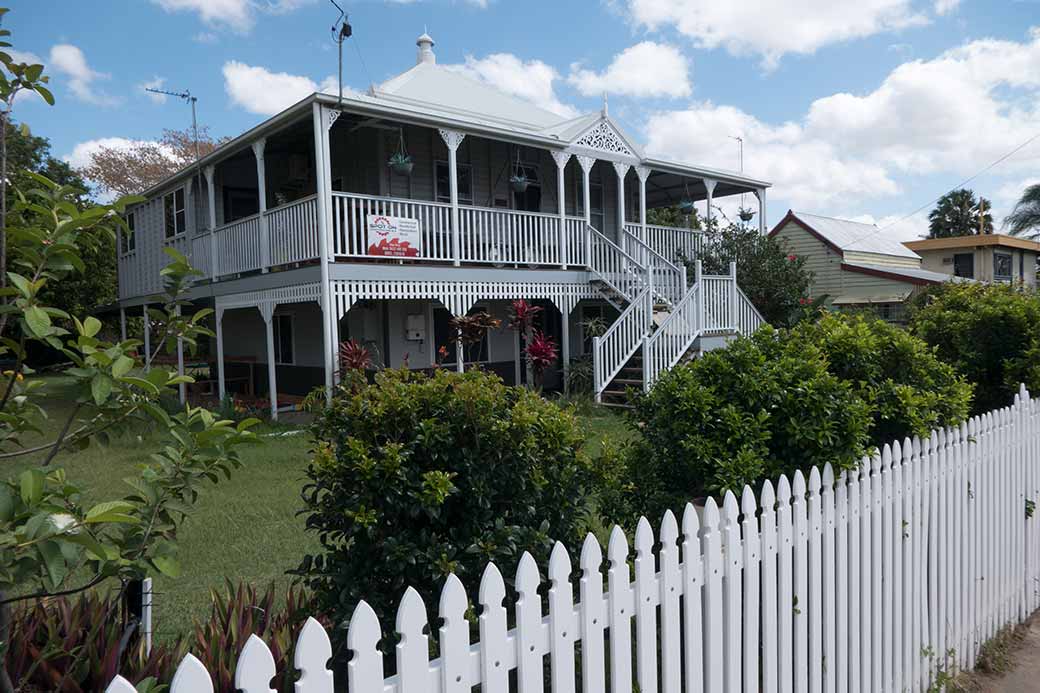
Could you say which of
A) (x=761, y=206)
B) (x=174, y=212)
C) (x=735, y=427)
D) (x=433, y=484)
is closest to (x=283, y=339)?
(x=174, y=212)

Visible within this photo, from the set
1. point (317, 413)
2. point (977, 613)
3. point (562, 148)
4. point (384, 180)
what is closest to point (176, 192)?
point (384, 180)

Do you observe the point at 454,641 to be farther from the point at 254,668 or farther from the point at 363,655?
the point at 254,668

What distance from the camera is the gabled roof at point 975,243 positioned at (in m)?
33.0

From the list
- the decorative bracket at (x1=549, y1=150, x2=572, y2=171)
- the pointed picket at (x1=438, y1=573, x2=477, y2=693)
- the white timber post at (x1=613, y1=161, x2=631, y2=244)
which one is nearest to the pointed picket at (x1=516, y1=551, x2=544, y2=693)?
the pointed picket at (x1=438, y1=573, x2=477, y2=693)

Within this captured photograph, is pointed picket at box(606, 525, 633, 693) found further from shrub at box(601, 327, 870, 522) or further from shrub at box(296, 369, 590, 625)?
shrub at box(601, 327, 870, 522)

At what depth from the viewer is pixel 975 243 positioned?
33.5 metres

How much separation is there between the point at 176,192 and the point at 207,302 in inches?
139

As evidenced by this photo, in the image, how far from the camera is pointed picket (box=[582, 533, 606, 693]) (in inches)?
89.0

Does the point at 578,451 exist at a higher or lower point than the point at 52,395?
lower

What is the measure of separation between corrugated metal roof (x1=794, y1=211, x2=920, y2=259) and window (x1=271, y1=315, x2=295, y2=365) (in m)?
22.5

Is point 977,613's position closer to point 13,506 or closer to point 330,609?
point 330,609

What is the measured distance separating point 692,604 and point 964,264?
125 feet

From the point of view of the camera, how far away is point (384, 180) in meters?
16.0

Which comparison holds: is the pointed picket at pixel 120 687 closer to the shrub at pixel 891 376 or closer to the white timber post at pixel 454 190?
the shrub at pixel 891 376
